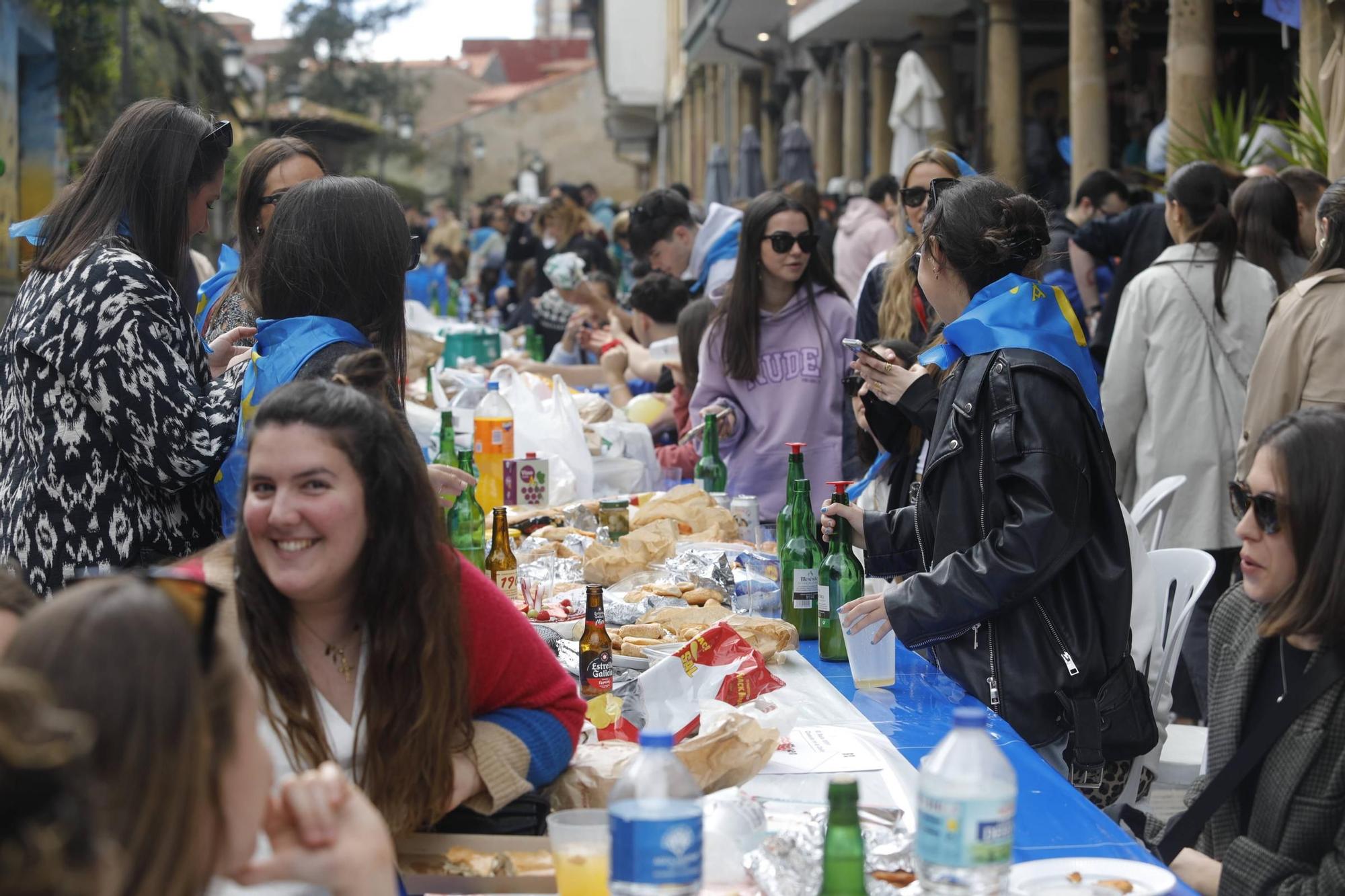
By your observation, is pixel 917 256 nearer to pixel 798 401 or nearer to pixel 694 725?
pixel 694 725

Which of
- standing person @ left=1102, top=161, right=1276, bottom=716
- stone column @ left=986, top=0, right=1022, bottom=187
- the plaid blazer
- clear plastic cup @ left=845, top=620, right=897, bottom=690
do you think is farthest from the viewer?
stone column @ left=986, top=0, right=1022, bottom=187

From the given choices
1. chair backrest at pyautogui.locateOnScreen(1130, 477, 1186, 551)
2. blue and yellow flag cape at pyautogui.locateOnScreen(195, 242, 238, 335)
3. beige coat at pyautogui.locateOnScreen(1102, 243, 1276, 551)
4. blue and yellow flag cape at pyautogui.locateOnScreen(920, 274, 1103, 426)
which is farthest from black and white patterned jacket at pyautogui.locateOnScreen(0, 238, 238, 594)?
beige coat at pyautogui.locateOnScreen(1102, 243, 1276, 551)

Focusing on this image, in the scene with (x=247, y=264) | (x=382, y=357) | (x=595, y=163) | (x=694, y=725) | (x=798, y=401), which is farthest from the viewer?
(x=595, y=163)

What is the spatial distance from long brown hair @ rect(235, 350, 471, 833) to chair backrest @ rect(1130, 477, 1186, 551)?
12.4 ft

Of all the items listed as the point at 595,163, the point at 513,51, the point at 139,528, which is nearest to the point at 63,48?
the point at 139,528

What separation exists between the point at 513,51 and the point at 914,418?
94455 mm

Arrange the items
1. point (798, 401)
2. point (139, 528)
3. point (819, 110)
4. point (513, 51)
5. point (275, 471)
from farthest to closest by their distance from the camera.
Result: point (513, 51), point (819, 110), point (798, 401), point (139, 528), point (275, 471)

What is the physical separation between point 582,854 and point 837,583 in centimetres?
171

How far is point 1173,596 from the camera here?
4.67 metres

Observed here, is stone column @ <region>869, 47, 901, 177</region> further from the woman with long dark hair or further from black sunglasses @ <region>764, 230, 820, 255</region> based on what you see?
the woman with long dark hair

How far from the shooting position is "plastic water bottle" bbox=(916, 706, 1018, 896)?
184 cm

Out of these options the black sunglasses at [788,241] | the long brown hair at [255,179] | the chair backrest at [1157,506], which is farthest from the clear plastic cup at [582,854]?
the chair backrest at [1157,506]

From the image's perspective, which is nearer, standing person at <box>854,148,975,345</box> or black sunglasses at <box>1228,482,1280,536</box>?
black sunglasses at <box>1228,482,1280,536</box>

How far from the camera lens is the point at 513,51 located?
309ft
